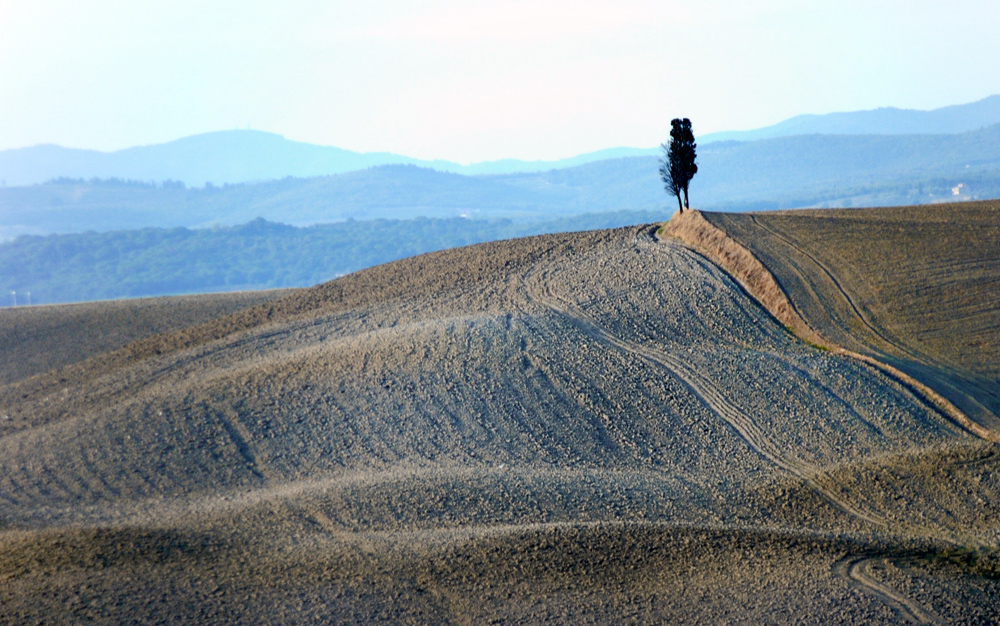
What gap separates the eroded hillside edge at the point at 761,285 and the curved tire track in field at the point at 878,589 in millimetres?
6043

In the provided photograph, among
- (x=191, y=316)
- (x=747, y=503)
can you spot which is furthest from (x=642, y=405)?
(x=191, y=316)

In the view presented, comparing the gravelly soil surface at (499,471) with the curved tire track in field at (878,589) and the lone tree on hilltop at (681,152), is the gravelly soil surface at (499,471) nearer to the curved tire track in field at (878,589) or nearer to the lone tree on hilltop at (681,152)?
the curved tire track in field at (878,589)

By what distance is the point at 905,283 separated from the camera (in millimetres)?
20938

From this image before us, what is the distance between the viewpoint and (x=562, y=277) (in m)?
22.3

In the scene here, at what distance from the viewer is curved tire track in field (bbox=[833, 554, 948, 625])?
9.73 m

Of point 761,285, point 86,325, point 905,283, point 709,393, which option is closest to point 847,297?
point 905,283

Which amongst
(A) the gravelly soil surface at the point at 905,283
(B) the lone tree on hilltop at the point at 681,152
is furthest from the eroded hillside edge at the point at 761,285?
(B) the lone tree on hilltop at the point at 681,152

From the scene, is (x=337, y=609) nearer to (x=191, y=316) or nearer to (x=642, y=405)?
(x=642, y=405)

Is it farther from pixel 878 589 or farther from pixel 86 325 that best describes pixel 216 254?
pixel 878 589

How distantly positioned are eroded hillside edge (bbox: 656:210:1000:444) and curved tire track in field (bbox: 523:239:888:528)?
3.77 metres

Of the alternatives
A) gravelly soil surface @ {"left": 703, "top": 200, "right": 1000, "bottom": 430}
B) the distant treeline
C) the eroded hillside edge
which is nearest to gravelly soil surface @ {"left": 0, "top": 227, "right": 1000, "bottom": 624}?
the eroded hillside edge

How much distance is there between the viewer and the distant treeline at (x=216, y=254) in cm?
13200

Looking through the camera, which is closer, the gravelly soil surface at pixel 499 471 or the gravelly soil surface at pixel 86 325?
the gravelly soil surface at pixel 499 471

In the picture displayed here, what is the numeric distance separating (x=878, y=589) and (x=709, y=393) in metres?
6.59
